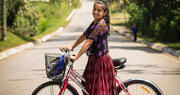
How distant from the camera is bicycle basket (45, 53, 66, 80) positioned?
426 centimetres

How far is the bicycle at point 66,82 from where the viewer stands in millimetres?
4285

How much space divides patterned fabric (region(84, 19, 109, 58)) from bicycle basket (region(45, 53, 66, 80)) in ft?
1.43

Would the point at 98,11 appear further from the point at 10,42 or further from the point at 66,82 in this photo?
the point at 10,42

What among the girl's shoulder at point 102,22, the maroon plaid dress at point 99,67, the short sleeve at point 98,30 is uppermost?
the girl's shoulder at point 102,22

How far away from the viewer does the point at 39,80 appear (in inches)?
343

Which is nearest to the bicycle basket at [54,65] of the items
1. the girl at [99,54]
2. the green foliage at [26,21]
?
the girl at [99,54]

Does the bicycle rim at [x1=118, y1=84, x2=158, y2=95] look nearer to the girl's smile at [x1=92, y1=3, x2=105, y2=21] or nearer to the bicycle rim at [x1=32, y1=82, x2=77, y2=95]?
the bicycle rim at [x1=32, y1=82, x2=77, y2=95]

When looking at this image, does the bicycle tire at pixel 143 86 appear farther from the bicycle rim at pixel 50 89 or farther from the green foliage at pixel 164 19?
the green foliage at pixel 164 19

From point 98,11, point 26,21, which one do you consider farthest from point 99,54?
point 26,21

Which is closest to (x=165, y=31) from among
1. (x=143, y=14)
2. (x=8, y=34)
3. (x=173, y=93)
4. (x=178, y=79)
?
(x=143, y=14)

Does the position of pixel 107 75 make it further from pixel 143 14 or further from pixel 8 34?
pixel 143 14

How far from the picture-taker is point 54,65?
4270mm

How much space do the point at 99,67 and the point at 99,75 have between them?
108mm

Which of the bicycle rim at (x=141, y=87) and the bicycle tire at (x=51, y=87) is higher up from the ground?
the bicycle tire at (x=51, y=87)
